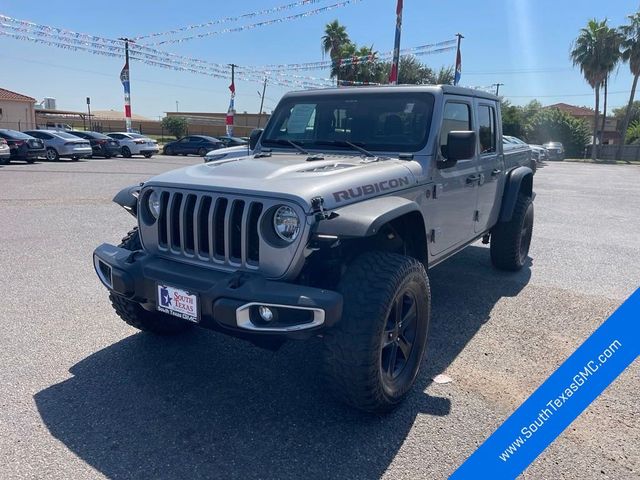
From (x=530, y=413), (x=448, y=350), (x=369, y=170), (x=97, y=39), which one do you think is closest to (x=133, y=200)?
(x=369, y=170)

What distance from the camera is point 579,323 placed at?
4.55 m

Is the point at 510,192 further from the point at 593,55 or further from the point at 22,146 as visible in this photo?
the point at 593,55

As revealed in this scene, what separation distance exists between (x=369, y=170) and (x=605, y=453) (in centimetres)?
207

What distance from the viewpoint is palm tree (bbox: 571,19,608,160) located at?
40.6 m

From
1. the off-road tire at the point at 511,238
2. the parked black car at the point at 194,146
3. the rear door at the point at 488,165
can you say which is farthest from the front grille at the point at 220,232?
the parked black car at the point at 194,146

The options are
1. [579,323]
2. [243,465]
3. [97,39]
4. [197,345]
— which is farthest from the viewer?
[97,39]

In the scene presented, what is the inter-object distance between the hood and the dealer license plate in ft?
2.02

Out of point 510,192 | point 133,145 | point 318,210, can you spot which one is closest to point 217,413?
point 318,210

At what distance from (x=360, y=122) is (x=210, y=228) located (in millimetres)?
1803

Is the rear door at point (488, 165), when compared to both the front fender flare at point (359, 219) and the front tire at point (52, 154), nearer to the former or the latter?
the front fender flare at point (359, 219)

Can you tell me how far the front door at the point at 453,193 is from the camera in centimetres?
396

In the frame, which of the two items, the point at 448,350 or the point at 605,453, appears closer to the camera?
the point at 605,453

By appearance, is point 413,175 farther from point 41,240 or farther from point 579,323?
point 41,240

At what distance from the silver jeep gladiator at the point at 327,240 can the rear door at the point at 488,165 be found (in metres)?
0.59
